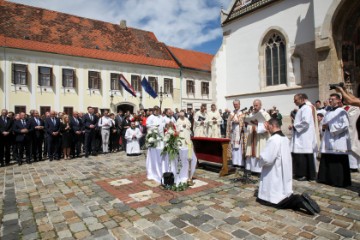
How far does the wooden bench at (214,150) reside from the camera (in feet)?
22.5

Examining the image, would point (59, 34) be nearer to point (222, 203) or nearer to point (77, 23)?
point (77, 23)

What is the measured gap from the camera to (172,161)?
620 cm

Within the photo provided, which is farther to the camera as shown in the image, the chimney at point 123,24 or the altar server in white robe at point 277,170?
the chimney at point 123,24

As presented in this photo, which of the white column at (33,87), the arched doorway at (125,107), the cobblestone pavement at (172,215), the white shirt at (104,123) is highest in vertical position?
the white column at (33,87)

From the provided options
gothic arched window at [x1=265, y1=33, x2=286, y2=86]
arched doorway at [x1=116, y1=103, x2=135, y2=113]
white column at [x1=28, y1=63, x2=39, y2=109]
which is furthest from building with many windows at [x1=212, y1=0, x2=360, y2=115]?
white column at [x1=28, y1=63, x2=39, y2=109]

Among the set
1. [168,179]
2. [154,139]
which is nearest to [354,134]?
[168,179]

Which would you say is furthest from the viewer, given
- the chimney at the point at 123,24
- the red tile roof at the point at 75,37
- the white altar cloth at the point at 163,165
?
the chimney at the point at 123,24

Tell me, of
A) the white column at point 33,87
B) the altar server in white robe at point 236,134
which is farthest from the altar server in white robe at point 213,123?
the white column at point 33,87

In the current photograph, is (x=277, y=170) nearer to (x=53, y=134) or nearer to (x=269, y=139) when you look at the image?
(x=269, y=139)

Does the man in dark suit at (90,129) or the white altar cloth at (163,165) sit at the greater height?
the man in dark suit at (90,129)

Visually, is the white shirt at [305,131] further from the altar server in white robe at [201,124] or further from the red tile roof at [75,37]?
the red tile roof at [75,37]

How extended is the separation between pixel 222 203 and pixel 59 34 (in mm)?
25355

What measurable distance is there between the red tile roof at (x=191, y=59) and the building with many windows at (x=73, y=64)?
58.9 inches

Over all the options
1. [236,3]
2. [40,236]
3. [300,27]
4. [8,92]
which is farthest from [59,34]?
[40,236]
